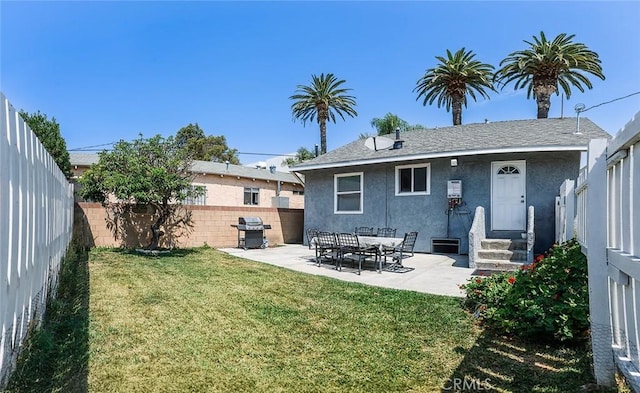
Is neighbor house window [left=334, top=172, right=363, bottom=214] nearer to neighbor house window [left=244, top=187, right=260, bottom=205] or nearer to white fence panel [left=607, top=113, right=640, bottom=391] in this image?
neighbor house window [left=244, top=187, right=260, bottom=205]

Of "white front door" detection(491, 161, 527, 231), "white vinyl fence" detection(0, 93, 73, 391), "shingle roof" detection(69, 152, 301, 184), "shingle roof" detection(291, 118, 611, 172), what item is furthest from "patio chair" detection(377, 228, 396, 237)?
"shingle roof" detection(69, 152, 301, 184)

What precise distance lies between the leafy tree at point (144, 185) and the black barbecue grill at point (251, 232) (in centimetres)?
181

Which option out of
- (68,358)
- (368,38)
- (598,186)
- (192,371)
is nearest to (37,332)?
(68,358)

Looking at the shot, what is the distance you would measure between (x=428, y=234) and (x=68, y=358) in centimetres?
1037

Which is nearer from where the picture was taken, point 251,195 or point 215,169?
point 215,169

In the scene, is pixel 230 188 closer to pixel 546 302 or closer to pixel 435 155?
pixel 435 155

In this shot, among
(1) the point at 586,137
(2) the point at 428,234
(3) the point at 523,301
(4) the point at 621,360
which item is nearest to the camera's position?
(4) the point at 621,360

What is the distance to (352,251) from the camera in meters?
8.57

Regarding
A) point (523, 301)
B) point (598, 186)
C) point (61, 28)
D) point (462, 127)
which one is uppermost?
point (61, 28)

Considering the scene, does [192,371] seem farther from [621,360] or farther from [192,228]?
[192,228]

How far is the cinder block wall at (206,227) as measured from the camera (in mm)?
11548

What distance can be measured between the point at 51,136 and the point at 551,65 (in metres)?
24.7

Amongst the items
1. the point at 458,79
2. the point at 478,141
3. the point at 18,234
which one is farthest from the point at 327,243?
the point at 458,79

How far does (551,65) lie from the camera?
19.4 metres
